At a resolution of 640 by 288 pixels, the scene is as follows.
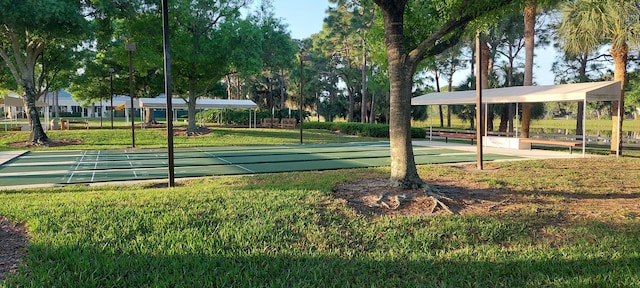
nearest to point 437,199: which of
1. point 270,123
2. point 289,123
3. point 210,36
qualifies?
point 210,36

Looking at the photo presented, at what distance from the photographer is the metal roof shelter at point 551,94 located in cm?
1434

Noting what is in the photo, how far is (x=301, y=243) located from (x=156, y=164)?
29.5ft

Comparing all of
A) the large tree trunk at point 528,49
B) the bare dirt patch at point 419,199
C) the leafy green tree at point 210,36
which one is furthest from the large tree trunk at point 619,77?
the leafy green tree at point 210,36

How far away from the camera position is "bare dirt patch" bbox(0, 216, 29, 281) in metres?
3.78

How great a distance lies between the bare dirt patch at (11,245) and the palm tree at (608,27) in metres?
14.5

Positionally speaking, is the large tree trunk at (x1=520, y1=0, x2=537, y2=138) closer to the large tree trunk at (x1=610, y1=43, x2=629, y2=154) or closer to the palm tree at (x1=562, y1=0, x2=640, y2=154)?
the palm tree at (x1=562, y1=0, x2=640, y2=154)

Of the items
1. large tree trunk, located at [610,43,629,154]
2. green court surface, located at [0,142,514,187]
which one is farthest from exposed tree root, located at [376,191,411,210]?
large tree trunk, located at [610,43,629,154]

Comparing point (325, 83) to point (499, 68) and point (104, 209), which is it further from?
point (104, 209)

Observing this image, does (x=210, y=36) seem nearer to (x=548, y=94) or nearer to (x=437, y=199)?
(x=548, y=94)

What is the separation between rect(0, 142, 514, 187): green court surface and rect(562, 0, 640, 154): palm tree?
4.38m

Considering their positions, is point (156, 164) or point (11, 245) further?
point (156, 164)

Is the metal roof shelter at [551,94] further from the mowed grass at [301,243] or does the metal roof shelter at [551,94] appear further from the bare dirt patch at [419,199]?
the bare dirt patch at [419,199]

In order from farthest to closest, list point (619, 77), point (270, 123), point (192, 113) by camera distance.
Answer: point (270, 123)
point (192, 113)
point (619, 77)

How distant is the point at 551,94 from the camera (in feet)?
52.2
